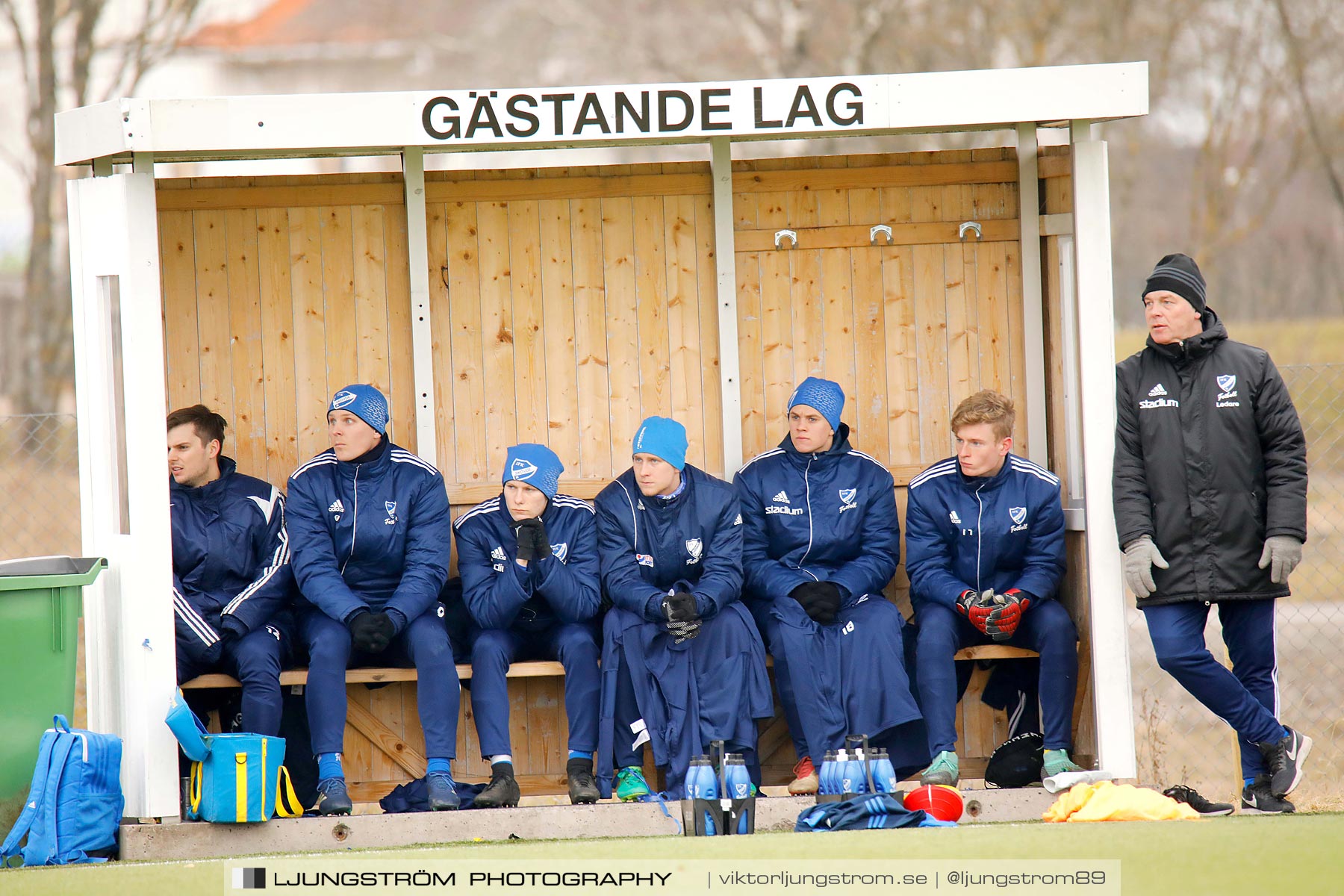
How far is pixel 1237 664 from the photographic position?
16.8 feet

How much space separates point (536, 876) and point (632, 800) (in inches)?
44.7

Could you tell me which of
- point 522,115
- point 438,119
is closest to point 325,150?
point 438,119

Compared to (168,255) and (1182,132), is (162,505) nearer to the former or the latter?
(168,255)

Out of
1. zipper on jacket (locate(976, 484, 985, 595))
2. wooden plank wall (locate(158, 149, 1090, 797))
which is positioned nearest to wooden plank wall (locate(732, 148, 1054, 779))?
wooden plank wall (locate(158, 149, 1090, 797))

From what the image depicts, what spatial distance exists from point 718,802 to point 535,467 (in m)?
1.35

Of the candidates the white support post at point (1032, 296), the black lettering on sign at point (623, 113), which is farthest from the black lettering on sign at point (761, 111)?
the white support post at point (1032, 296)

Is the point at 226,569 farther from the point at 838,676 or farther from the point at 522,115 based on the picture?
the point at 838,676

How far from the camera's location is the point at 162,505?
478 centimetres

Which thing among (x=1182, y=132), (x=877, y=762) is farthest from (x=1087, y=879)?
(x=1182, y=132)

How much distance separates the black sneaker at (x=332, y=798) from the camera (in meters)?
4.90

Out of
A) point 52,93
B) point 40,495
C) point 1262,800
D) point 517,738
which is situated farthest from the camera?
point 52,93

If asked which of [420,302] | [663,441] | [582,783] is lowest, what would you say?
[582,783]

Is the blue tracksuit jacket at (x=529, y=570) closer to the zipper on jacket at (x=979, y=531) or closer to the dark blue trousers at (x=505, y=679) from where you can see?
the dark blue trousers at (x=505, y=679)

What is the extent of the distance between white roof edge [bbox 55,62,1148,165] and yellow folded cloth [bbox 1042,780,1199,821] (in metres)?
2.11
